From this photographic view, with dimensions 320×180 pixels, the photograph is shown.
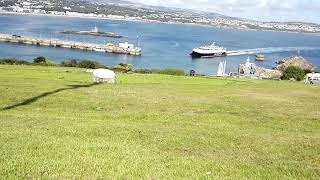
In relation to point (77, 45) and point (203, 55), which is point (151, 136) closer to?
point (77, 45)

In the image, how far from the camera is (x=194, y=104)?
58.1ft

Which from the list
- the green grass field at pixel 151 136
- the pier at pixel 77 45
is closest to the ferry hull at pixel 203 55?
the pier at pixel 77 45

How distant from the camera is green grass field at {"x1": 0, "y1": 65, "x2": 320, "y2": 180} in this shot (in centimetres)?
800

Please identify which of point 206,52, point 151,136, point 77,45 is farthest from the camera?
point 206,52

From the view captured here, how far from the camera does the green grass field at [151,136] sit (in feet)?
26.2

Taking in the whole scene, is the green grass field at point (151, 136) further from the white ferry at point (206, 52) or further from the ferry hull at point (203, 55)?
the ferry hull at point (203, 55)

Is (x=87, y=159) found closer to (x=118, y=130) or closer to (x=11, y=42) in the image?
(x=118, y=130)

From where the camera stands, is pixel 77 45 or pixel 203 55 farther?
pixel 203 55

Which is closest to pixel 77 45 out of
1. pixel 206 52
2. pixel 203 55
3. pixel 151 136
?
pixel 203 55

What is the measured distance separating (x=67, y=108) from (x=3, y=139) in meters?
6.29

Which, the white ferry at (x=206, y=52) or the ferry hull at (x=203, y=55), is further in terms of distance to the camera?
the ferry hull at (x=203, y=55)

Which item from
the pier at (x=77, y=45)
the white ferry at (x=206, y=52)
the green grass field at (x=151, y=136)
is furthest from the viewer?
the white ferry at (x=206, y=52)

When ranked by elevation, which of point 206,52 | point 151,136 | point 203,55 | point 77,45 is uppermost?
point 151,136

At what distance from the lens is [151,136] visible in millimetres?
10773
